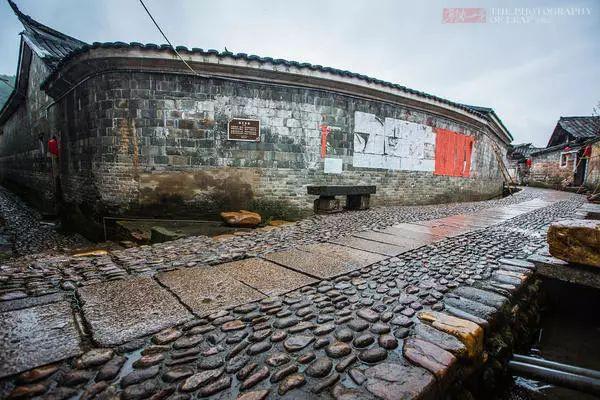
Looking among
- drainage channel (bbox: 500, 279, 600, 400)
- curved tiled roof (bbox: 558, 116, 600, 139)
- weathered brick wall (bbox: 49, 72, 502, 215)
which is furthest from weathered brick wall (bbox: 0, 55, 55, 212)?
curved tiled roof (bbox: 558, 116, 600, 139)

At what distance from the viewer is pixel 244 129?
23.5ft

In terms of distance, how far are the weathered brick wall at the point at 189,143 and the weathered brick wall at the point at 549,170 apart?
22802 mm

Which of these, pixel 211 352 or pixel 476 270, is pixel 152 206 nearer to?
pixel 211 352

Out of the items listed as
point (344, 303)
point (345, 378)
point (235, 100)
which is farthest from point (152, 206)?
point (345, 378)

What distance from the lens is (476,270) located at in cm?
310

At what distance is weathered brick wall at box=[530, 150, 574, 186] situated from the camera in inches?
842

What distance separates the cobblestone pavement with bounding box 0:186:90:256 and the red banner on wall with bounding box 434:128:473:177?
12.3 meters

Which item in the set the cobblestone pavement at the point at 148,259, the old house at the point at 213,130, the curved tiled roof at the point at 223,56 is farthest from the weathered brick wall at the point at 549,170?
the cobblestone pavement at the point at 148,259

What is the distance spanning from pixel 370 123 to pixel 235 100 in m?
4.31

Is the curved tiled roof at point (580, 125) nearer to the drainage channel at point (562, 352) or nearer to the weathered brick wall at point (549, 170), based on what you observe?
the weathered brick wall at point (549, 170)

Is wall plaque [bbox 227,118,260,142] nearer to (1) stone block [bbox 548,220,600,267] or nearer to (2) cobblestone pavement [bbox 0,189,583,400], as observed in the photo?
(2) cobblestone pavement [bbox 0,189,583,400]

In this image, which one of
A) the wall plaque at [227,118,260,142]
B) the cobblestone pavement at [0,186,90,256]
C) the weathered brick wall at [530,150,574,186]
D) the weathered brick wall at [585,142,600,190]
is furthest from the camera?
the weathered brick wall at [530,150,574,186]

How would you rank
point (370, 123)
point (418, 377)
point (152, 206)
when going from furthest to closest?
point (370, 123) → point (152, 206) → point (418, 377)

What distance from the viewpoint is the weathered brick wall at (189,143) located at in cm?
663
